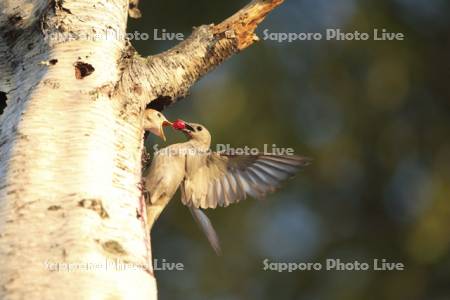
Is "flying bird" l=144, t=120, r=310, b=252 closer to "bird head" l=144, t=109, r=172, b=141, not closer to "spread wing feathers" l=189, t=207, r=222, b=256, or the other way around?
"spread wing feathers" l=189, t=207, r=222, b=256

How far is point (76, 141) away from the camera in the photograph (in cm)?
237

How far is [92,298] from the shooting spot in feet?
6.70

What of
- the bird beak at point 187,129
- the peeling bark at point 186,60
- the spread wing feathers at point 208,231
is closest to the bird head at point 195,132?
the bird beak at point 187,129

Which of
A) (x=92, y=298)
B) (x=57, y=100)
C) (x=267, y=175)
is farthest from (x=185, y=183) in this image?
(x=92, y=298)

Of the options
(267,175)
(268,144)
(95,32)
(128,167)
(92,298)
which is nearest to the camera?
(92,298)

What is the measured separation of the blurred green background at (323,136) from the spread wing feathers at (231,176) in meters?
1.54

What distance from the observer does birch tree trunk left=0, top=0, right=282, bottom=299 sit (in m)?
2.12

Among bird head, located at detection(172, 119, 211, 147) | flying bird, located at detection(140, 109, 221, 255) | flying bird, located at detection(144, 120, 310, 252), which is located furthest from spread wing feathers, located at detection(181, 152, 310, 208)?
bird head, located at detection(172, 119, 211, 147)

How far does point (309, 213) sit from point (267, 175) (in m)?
1.94

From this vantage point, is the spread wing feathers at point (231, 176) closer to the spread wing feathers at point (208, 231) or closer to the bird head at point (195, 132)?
the spread wing feathers at point (208, 231)

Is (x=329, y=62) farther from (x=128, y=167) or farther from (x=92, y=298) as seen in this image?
(x=92, y=298)

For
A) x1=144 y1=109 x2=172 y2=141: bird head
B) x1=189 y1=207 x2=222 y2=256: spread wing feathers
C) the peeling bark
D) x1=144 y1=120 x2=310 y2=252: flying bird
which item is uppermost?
the peeling bark

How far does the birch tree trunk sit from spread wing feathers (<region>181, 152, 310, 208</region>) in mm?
574

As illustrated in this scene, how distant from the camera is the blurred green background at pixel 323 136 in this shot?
17.3 feet
